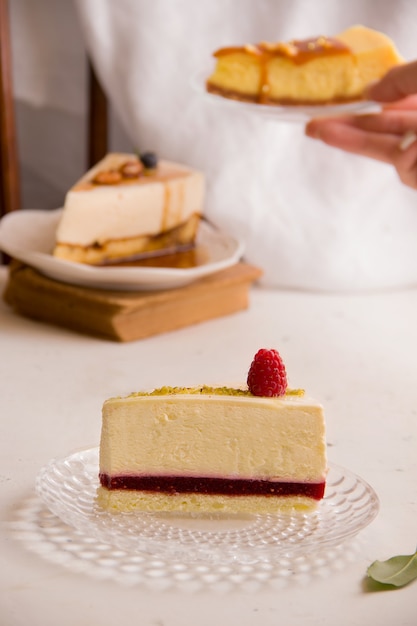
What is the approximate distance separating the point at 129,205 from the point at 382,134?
417mm

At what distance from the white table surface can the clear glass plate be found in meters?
0.02

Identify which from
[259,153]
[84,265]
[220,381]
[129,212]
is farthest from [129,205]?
[220,381]

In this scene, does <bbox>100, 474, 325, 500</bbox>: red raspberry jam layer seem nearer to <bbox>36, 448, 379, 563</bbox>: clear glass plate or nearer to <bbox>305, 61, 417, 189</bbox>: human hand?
<bbox>36, 448, 379, 563</bbox>: clear glass plate

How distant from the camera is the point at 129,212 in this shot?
5.50 ft

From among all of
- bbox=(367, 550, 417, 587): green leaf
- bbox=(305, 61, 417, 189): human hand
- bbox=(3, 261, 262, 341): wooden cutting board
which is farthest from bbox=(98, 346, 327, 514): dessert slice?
bbox=(305, 61, 417, 189): human hand

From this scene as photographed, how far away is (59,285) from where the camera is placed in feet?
5.10

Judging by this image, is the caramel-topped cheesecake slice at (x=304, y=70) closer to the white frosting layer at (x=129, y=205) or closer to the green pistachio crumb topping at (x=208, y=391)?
the white frosting layer at (x=129, y=205)

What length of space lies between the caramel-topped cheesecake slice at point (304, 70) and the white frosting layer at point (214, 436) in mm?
714

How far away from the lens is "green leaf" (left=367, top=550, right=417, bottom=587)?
34.5 inches

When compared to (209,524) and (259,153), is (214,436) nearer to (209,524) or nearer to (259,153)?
(209,524)

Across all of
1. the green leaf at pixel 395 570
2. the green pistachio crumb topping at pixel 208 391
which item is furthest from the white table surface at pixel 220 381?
the green pistachio crumb topping at pixel 208 391

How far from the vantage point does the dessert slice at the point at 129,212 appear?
162cm

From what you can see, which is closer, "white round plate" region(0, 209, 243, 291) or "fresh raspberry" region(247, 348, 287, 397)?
"fresh raspberry" region(247, 348, 287, 397)

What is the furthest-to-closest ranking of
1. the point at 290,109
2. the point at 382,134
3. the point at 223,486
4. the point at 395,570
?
the point at 382,134, the point at 290,109, the point at 223,486, the point at 395,570
